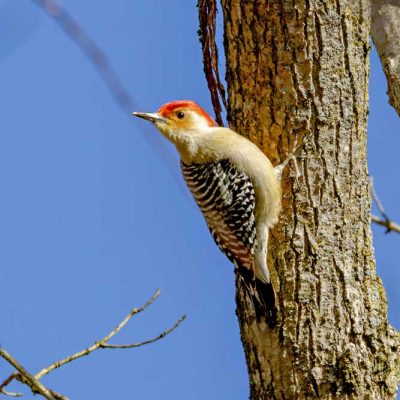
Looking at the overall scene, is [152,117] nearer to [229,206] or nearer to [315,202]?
[229,206]

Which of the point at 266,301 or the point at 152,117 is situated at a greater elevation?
the point at 152,117

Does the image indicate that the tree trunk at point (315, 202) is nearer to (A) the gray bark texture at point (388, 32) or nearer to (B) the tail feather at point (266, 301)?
(B) the tail feather at point (266, 301)

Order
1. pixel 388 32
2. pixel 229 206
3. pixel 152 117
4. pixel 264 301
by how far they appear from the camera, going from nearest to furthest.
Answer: pixel 388 32 → pixel 264 301 → pixel 229 206 → pixel 152 117

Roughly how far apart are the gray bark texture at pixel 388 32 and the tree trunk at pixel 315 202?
6.18 ft

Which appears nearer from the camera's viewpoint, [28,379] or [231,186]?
[28,379]

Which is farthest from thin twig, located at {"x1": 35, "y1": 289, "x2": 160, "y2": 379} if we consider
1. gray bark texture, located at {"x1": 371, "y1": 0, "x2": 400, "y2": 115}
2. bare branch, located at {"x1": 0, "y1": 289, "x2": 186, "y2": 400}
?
gray bark texture, located at {"x1": 371, "y1": 0, "x2": 400, "y2": 115}

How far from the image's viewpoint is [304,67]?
188 inches

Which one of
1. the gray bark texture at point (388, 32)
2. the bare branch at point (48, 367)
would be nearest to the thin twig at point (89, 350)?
the bare branch at point (48, 367)

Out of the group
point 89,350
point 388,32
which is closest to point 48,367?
point 89,350

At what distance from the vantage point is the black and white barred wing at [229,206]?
16.4 ft

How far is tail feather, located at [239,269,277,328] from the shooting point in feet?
15.0

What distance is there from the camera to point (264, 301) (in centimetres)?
459

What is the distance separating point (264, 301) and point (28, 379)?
148 cm

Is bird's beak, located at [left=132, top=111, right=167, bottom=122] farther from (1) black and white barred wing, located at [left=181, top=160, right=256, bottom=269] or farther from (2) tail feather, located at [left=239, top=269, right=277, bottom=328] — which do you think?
(2) tail feather, located at [left=239, top=269, right=277, bottom=328]
